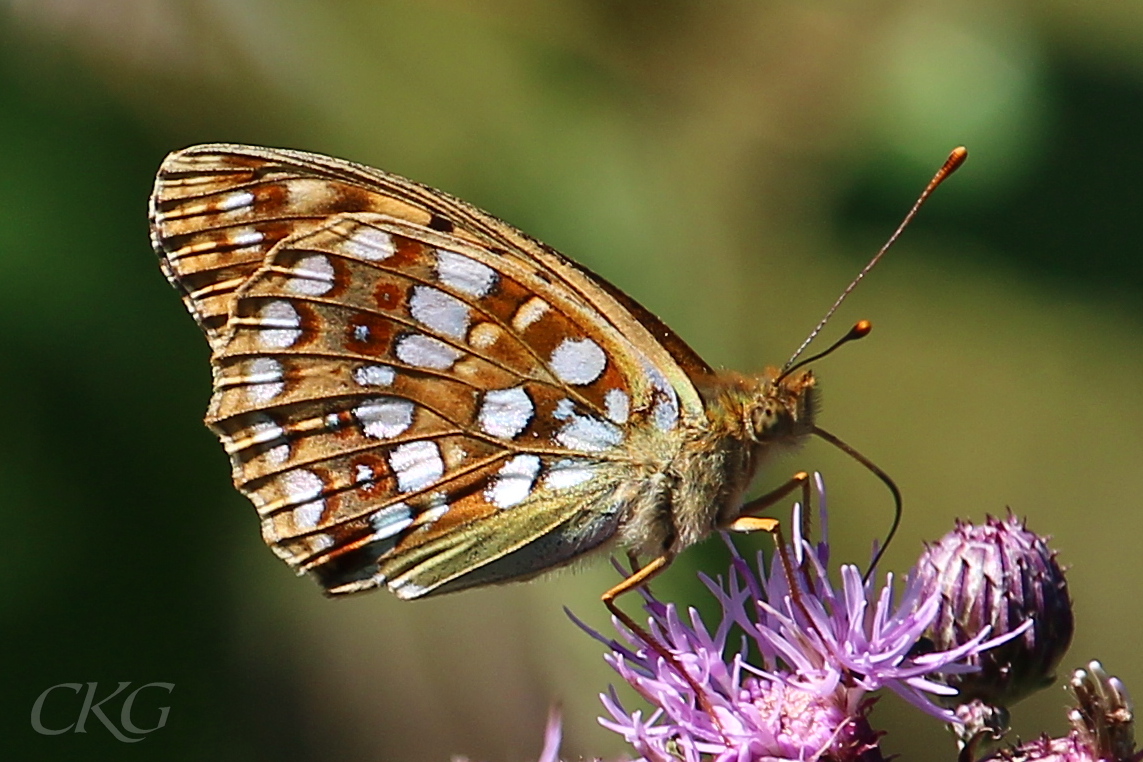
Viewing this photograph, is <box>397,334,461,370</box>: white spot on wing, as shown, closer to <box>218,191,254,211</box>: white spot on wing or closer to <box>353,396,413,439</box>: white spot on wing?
<box>353,396,413,439</box>: white spot on wing

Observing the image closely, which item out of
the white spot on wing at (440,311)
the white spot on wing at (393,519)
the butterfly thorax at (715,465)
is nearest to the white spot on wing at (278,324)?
the white spot on wing at (440,311)

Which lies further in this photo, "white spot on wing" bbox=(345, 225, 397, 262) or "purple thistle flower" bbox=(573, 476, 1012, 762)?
"white spot on wing" bbox=(345, 225, 397, 262)

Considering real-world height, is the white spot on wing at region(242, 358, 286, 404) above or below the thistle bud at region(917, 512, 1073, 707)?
→ above

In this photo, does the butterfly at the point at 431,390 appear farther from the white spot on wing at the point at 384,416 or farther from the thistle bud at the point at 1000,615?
the thistle bud at the point at 1000,615

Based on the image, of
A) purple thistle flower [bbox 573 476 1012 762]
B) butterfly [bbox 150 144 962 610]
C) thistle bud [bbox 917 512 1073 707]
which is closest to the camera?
purple thistle flower [bbox 573 476 1012 762]

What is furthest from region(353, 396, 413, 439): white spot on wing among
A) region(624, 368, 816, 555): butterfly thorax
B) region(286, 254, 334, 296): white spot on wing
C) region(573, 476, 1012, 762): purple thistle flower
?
region(573, 476, 1012, 762): purple thistle flower

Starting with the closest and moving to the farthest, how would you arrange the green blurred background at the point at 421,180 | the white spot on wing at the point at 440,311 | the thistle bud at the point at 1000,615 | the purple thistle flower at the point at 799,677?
the purple thistle flower at the point at 799,677 → the thistle bud at the point at 1000,615 → the white spot on wing at the point at 440,311 → the green blurred background at the point at 421,180

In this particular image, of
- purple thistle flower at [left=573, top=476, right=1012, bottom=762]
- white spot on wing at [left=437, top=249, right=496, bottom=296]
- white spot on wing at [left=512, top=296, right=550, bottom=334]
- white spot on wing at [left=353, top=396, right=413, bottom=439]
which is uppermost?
white spot on wing at [left=437, top=249, right=496, bottom=296]
